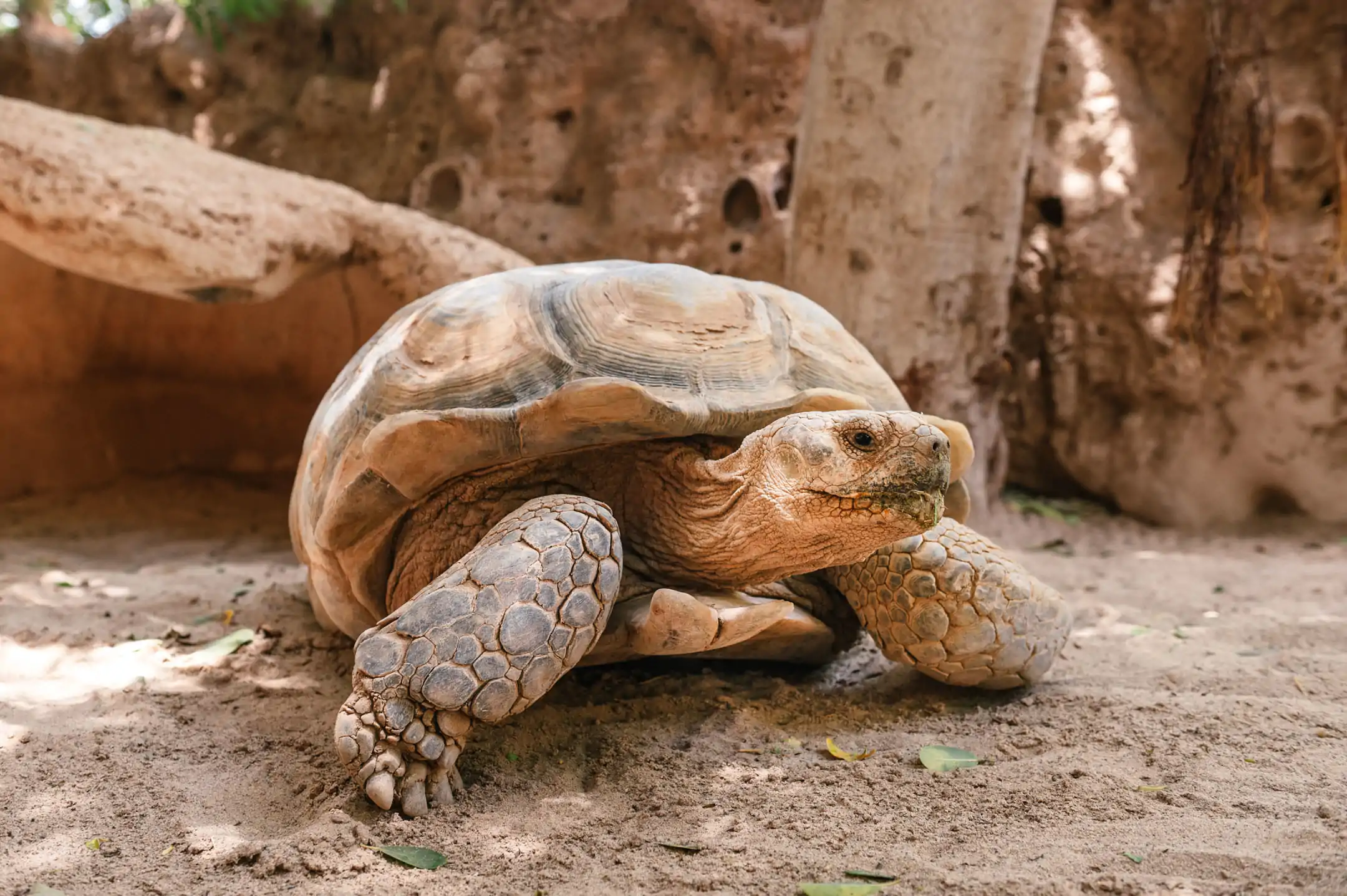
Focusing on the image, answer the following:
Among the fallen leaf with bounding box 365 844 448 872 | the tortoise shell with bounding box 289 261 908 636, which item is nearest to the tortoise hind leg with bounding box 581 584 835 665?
the tortoise shell with bounding box 289 261 908 636

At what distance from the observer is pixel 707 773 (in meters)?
2.02

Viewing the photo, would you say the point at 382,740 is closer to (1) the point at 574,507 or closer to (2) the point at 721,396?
(1) the point at 574,507

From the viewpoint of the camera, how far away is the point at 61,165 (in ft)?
11.9

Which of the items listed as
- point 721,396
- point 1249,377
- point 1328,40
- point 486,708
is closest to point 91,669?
point 486,708

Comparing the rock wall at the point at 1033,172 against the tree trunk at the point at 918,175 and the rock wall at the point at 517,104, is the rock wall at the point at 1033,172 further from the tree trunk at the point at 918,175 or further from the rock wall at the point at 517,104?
the tree trunk at the point at 918,175

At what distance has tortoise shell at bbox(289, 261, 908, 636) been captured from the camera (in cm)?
214

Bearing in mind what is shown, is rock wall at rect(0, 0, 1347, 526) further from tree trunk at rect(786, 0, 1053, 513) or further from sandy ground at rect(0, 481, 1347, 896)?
sandy ground at rect(0, 481, 1347, 896)

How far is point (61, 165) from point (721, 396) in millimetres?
2800

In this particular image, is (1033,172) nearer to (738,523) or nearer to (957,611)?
(957,611)

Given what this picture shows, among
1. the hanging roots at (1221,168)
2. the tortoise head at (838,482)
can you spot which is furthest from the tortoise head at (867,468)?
the hanging roots at (1221,168)

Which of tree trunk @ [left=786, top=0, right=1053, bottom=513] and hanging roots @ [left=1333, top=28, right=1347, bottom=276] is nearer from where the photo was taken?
tree trunk @ [left=786, top=0, right=1053, bottom=513]

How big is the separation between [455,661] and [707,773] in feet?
1.83

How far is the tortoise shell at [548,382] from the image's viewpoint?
84.2 inches

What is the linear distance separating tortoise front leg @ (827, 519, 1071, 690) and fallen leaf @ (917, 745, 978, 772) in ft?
0.90
